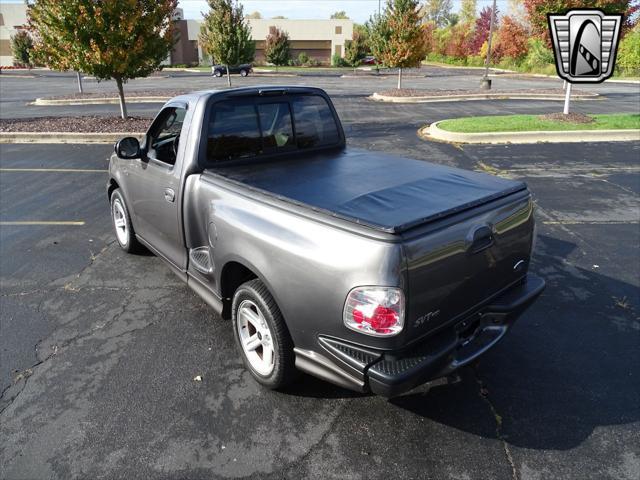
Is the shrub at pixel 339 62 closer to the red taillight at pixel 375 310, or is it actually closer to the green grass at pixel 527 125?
the green grass at pixel 527 125

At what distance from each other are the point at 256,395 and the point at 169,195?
5.95ft

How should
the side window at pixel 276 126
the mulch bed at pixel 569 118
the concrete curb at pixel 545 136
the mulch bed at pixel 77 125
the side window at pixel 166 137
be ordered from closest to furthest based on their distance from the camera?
the side window at pixel 276 126, the side window at pixel 166 137, the concrete curb at pixel 545 136, the mulch bed at pixel 77 125, the mulch bed at pixel 569 118

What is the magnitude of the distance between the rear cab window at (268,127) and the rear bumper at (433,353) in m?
2.04

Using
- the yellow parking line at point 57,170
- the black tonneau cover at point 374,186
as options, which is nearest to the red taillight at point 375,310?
the black tonneau cover at point 374,186

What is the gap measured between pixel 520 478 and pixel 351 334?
49.3 inches

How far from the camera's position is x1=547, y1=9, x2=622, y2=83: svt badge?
45.9 feet

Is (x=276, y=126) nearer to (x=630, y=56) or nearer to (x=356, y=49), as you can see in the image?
(x=630, y=56)

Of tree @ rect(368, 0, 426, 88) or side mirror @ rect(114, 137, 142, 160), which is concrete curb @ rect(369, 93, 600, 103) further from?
side mirror @ rect(114, 137, 142, 160)

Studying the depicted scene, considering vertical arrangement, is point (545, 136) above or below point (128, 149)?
below

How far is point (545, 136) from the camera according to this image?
12.8 metres

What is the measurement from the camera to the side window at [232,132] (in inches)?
148

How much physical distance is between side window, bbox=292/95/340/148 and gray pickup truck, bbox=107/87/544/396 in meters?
0.03

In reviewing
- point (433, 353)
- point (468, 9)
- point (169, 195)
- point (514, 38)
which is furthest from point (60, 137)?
point (468, 9)

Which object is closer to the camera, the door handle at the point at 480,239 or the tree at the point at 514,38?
the door handle at the point at 480,239
